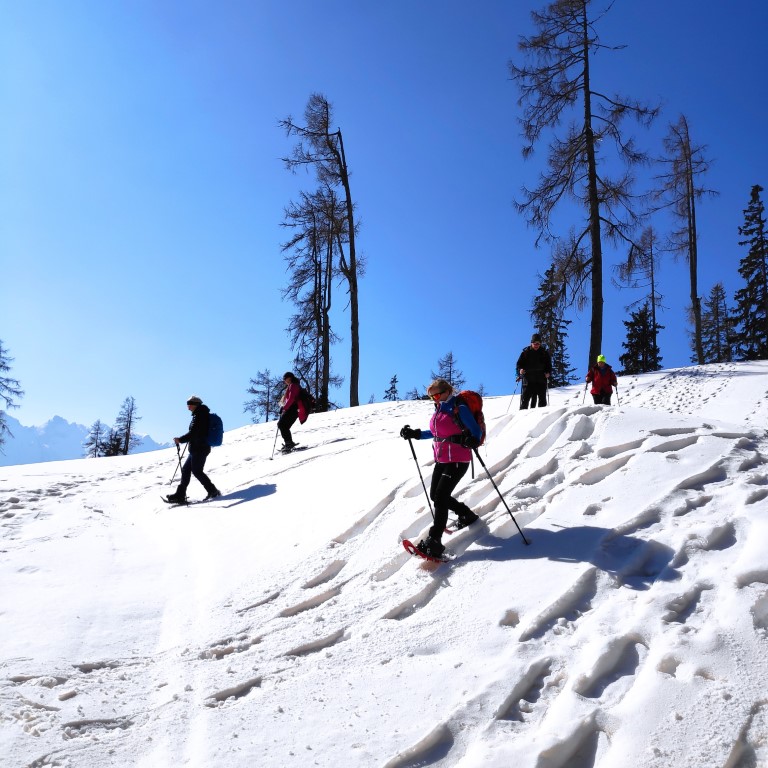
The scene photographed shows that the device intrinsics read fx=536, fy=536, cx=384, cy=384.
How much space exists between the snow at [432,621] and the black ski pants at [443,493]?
29 centimetres

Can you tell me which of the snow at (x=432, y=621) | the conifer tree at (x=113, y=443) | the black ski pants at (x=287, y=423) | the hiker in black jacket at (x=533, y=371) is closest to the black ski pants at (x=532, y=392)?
the hiker in black jacket at (x=533, y=371)

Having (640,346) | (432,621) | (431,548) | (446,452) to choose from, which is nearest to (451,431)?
(446,452)

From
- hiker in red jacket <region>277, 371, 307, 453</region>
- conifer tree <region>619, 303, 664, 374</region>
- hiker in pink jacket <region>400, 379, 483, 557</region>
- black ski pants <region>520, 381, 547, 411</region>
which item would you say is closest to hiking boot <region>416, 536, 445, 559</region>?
hiker in pink jacket <region>400, 379, 483, 557</region>

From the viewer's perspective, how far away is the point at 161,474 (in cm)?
1226

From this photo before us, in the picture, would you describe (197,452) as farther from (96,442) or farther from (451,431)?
(96,442)

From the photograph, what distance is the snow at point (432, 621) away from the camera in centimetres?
297

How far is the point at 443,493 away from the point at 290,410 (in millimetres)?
7714

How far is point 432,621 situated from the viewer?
13.6ft

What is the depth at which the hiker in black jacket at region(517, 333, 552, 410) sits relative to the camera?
11862 millimetres

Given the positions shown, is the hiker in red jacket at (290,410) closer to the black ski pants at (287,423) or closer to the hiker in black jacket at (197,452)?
the black ski pants at (287,423)

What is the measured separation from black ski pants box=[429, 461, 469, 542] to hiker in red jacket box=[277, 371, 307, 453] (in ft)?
23.5

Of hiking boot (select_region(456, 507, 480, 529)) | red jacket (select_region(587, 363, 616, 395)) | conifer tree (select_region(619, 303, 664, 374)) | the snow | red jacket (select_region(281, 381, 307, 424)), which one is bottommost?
the snow

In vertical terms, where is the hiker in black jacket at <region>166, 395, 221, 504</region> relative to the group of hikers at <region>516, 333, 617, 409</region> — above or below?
below

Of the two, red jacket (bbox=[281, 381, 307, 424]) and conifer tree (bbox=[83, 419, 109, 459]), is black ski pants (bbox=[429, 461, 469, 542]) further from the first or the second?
conifer tree (bbox=[83, 419, 109, 459])
